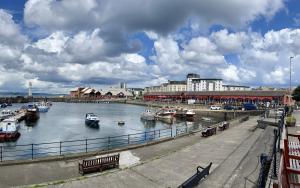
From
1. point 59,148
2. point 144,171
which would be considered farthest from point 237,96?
point 144,171

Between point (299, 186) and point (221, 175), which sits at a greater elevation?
point (299, 186)

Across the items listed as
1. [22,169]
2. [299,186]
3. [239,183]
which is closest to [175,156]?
[239,183]

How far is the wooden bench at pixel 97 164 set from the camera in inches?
674

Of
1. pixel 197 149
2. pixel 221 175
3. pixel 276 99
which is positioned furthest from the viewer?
pixel 276 99

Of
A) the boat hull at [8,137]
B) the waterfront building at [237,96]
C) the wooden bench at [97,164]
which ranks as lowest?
the boat hull at [8,137]

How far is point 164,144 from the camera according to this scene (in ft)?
89.7

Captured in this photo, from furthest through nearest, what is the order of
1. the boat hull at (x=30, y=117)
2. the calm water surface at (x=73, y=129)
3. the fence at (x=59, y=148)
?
1. the boat hull at (x=30, y=117)
2. the calm water surface at (x=73, y=129)
3. the fence at (x=59, y=148)

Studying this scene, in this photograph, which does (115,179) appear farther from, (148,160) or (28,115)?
(28,115)

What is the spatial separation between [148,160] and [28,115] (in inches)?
2817

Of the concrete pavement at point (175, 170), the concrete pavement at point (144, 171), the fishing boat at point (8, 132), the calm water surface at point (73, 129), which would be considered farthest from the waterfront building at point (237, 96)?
the concrete pavement at point (144, 171)

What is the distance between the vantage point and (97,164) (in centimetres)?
1766

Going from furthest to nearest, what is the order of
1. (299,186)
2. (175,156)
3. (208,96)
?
(208,96)
(175,156)
(299,186)

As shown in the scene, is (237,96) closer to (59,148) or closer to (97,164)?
(59,148)

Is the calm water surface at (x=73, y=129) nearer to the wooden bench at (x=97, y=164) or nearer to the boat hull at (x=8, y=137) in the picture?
the boat hull at (x=8, y=137)
